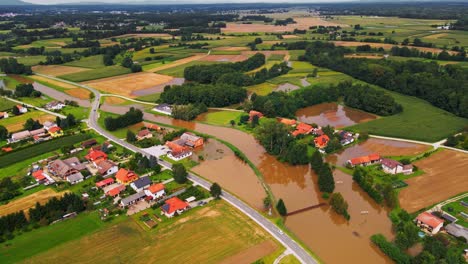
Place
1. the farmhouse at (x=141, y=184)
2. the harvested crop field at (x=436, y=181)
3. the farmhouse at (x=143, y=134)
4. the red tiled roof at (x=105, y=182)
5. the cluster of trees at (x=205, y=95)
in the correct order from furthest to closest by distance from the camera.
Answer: the cluster of trees at (x=205, y=95)
the farmhouse at (x=143, y=134)
the red tiled roof at (x=105, y=182)
the farmhouse at (x=141, y=184)
the harvested crop field at (x=436, y=181)

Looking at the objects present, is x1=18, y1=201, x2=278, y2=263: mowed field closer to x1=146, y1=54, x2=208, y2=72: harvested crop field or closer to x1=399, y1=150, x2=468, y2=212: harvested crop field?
x1=399, y1=150, x2=468, y2=212: harvested crop field

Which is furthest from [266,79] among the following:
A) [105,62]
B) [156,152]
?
[105,62]

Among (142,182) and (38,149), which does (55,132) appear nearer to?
(38,149)

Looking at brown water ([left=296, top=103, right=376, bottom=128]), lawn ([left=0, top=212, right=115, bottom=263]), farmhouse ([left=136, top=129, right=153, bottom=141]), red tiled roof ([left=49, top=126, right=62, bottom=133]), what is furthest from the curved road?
brown water ([left=296, top=103, right=376, bottom=128])

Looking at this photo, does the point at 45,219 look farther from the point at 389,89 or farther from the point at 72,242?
the point at 389,89

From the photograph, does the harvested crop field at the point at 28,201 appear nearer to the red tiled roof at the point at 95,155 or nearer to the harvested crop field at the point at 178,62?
the red tiled roof at the point at 95,155

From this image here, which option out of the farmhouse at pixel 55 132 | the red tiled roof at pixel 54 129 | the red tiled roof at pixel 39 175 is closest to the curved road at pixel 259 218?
the farmhouse at pixel 55 132
